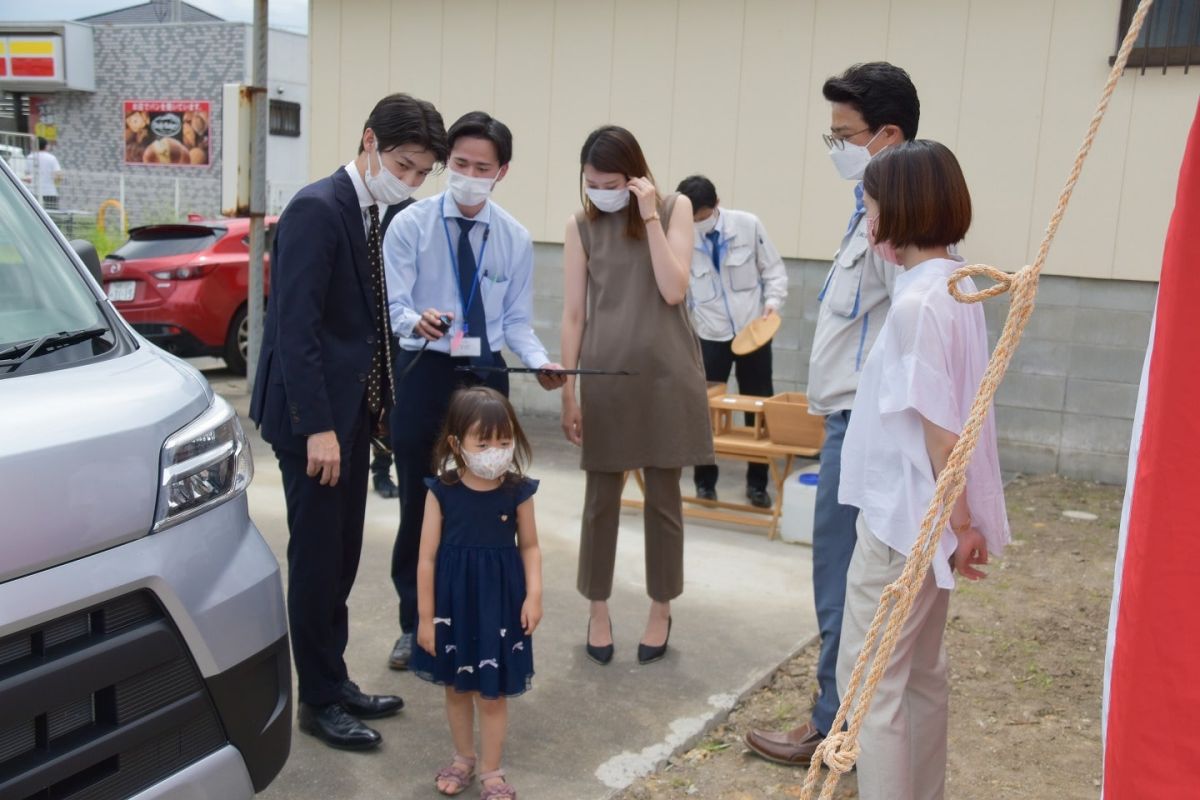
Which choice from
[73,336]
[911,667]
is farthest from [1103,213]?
[73,336]

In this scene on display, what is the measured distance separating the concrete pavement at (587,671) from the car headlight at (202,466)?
3.54 ft

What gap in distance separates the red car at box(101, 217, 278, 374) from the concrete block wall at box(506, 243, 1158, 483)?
6.72 m

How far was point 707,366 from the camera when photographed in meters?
7.17

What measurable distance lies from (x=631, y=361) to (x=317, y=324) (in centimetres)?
128

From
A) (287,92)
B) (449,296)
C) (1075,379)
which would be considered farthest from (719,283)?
(287,92)

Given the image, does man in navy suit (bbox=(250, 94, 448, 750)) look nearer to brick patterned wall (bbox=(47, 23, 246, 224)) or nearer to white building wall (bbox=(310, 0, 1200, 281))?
white building wall (bbox=(310, 0, 1200, 281))

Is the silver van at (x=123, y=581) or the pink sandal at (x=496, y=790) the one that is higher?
the silver van at (x=123, y=581)

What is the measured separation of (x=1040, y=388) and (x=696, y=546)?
290cm

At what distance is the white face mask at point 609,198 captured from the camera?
409 cm

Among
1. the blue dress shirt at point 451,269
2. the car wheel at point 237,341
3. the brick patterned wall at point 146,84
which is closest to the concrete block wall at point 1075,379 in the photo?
the blue dress shirt at point 451,269

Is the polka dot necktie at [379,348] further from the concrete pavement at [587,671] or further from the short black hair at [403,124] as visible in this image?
the concrete pavement at [587,671]

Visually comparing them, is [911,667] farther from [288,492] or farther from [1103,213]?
[1103,213]

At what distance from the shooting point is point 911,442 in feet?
8.57

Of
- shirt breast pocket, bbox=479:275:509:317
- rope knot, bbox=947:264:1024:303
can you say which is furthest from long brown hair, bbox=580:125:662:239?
rope knot, bbox=947:264:1024:303
